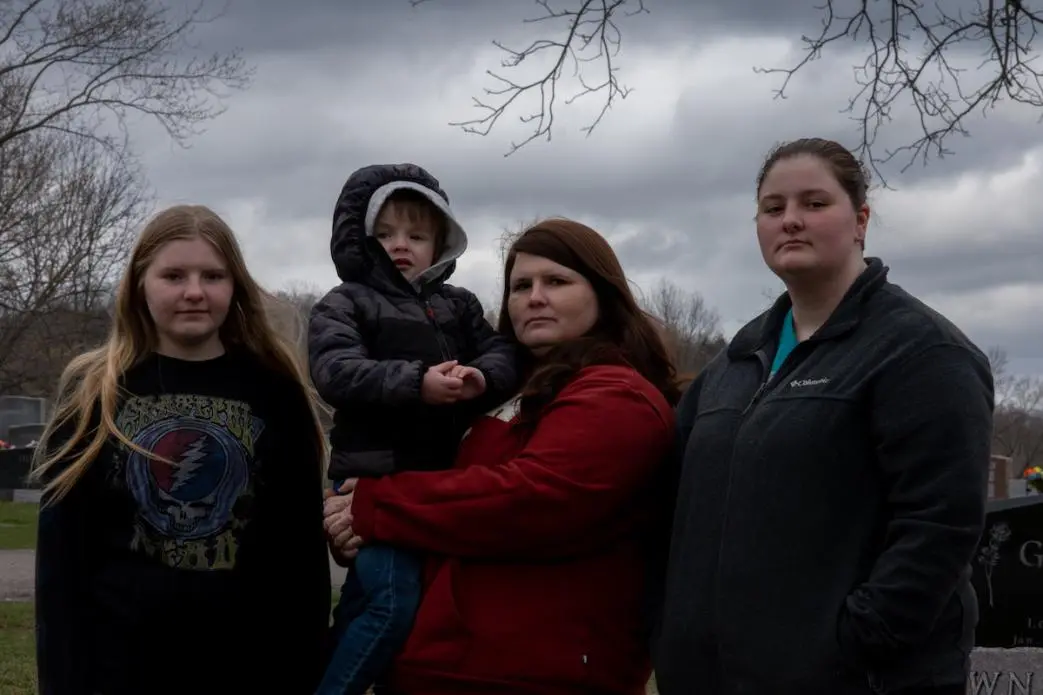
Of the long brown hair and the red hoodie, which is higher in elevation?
the long brown hair

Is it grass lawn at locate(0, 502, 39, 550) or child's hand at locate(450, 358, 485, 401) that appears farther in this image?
grass lawn at locate(0, 502, 39, 550)

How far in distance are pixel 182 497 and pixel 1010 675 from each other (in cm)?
458

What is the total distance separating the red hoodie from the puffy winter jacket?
0.19 meters

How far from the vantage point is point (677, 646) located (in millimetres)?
3053

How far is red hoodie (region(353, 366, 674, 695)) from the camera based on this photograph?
3.08m

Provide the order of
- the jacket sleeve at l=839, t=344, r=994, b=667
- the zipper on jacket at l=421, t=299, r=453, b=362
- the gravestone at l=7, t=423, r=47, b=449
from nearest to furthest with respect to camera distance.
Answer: the jacket sleeve at l=839, t=344, r=994, b=667, the zipper on jacket at l=421, t=299, r=453, b=362, the gravestone at l=7, t=423, r=47, b=449

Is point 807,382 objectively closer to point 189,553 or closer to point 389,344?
point 389,344

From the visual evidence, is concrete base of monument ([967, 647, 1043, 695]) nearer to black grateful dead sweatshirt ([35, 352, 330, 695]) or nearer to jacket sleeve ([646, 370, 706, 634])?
jacket sleeve ([646, 370, 706, 634])

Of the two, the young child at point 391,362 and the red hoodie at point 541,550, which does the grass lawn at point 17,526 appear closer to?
the young child at point 391,362

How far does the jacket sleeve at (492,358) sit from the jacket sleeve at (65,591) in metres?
1.08

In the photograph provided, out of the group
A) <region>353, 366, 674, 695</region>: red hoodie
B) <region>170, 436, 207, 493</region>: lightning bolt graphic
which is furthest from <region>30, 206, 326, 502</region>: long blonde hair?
<region>353, 366, 674, 695</region>: red hoodie

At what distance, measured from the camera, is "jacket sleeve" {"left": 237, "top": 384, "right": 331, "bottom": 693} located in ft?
11.6

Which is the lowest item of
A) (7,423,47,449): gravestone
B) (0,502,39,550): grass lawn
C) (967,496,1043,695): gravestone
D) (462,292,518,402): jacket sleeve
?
(0,502,39,550): grass lawn

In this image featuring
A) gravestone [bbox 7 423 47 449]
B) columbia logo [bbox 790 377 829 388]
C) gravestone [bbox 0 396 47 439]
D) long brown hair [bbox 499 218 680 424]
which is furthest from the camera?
gravestone [bbox 0 396 47 439]
